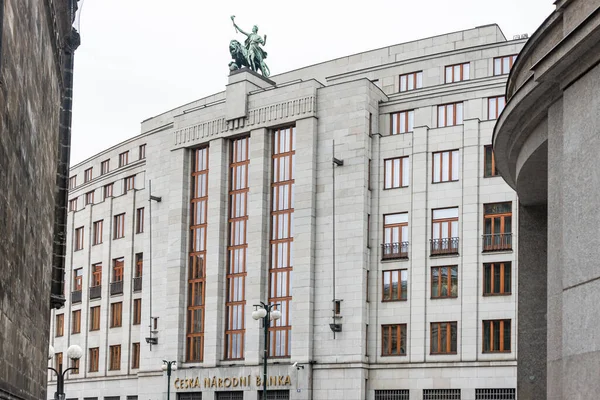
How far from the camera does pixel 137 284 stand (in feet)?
234

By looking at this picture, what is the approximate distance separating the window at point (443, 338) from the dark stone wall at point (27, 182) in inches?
1155

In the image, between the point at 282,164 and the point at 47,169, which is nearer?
the point at 47,169

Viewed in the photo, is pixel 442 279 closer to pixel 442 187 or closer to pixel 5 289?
pixel 442 187

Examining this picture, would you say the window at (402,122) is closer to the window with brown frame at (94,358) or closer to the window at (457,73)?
the window at (457,73)

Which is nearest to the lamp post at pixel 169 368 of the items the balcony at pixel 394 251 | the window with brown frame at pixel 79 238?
the balcony at pixel 394 251

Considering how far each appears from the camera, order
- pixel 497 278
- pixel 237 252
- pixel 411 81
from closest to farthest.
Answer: pixel 497 278 → pixel 411 81 → pixel 237 252

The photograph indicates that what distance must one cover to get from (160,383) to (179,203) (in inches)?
457

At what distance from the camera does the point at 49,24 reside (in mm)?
25234

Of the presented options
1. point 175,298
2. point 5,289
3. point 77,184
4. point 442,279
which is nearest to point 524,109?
point 5,289

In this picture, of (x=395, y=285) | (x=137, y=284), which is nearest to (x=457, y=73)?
(x=395, y=285)

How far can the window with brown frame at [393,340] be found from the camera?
56094 mm

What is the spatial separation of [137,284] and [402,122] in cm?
2345

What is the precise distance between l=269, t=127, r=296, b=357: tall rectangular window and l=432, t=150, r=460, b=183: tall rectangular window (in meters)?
8.73

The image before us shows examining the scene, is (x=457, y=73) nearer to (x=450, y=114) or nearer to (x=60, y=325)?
(x=450, y=114)
